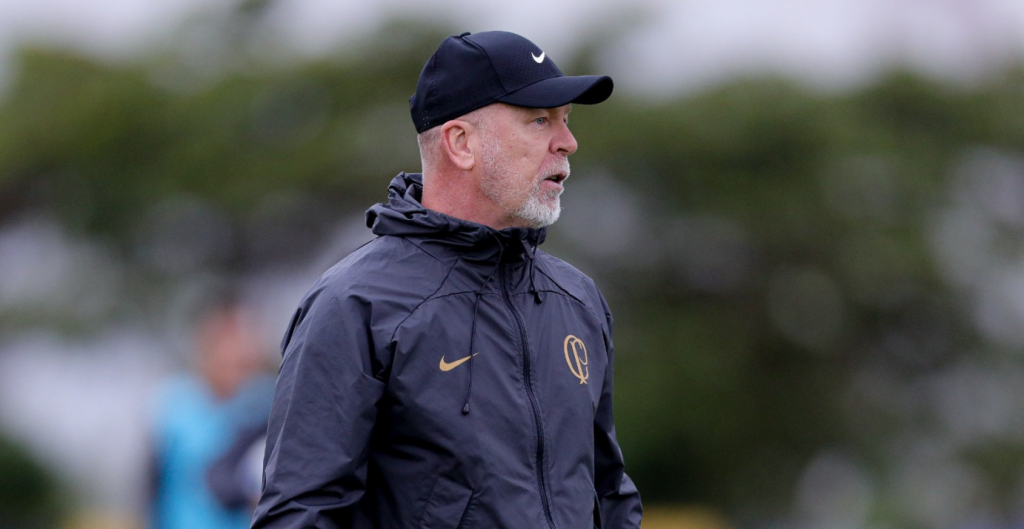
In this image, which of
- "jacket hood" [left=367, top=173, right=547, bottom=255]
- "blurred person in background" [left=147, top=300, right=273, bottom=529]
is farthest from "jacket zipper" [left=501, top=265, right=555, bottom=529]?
"blurred person in background" [left=147, top=300, right=273, bottom=529]

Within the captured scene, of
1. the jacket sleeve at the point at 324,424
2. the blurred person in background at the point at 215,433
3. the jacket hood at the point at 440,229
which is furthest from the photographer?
the blurred person in background at the point at 215,433

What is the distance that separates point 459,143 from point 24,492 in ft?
34.5

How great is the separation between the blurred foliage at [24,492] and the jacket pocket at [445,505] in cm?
1031

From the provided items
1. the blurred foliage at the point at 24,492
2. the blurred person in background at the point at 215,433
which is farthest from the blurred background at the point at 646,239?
the blurred person in background at the point at 215,433

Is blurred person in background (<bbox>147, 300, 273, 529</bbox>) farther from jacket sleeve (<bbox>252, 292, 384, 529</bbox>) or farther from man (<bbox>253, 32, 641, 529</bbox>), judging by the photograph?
jacket sleeve (<bbox>252, 292, 384, 529</bbox>)

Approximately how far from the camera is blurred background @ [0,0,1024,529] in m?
13.0

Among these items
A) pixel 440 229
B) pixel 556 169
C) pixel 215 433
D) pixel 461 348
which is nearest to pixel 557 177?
pixel 556 169

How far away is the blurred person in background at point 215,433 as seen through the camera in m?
5.07

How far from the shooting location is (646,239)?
1355 centimetres

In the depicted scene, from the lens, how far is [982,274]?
47.2 feet

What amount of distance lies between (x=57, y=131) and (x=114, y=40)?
4.30 feet

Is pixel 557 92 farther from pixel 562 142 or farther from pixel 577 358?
pixel 577 358

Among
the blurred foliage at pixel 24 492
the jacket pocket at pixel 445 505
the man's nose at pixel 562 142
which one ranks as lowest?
the blurred foliage at pixel 24 492

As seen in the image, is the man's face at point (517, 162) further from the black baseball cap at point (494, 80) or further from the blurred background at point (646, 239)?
the blurred background at point (646, 239)
